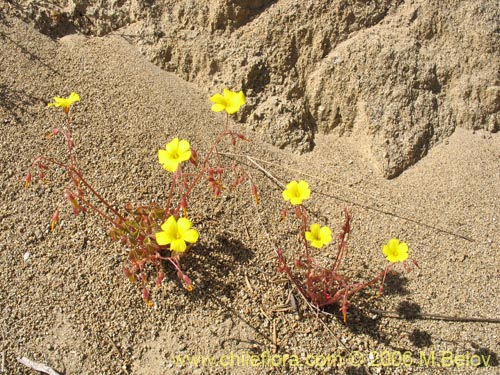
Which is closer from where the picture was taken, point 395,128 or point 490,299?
point 490,299

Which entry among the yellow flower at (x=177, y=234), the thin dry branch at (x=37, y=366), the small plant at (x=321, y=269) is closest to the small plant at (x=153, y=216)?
the yellow flower at (x=177, y=234)

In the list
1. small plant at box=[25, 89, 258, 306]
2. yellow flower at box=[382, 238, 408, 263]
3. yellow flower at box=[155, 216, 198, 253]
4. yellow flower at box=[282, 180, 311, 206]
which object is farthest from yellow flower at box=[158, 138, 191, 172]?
yellow flower at box=[382, 238, 408, 263]

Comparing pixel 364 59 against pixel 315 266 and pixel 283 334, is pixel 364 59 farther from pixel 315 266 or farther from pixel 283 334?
pixel 283 334

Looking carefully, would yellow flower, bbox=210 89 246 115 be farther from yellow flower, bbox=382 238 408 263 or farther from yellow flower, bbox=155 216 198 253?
yellow flower, bbox=382 238 408 263

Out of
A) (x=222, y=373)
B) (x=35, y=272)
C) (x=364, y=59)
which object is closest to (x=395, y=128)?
(x=364, y=59)

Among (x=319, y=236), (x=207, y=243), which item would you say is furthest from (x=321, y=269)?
(x=207, y=243)

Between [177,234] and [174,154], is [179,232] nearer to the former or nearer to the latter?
[177,234]
